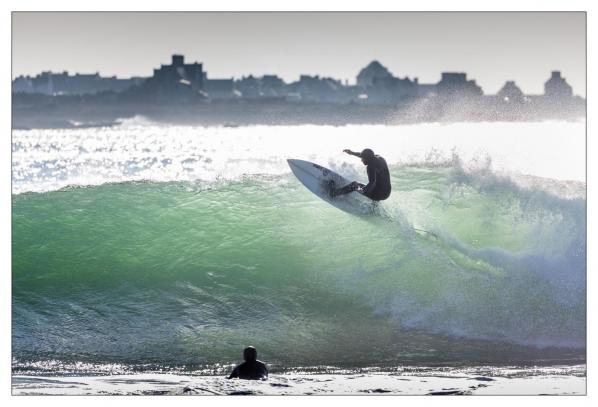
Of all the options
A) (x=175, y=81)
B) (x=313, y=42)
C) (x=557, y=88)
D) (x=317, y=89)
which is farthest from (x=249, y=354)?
(x=317, y=89)

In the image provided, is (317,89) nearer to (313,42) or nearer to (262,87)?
(262,87)

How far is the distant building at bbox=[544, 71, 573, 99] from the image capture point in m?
8.78

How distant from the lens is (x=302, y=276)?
29.5 feet

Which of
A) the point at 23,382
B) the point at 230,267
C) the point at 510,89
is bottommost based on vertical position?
the point at 23,382

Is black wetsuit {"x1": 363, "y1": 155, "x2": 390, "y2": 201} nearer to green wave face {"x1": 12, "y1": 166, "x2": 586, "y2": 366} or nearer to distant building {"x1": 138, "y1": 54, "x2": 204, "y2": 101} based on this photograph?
green wave face {"x1": 12, "y1": 166, "x2": 586, "y2": 366}

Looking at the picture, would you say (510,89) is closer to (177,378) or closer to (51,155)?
(177,378)

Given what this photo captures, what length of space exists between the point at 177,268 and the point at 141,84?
365 cm

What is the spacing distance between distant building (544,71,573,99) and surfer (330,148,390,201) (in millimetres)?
2137

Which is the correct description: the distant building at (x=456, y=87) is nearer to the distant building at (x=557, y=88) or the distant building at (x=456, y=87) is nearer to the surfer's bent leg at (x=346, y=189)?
the distant building at (x=557, y=88)

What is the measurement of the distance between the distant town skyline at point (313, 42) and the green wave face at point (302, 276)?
1664 mm
